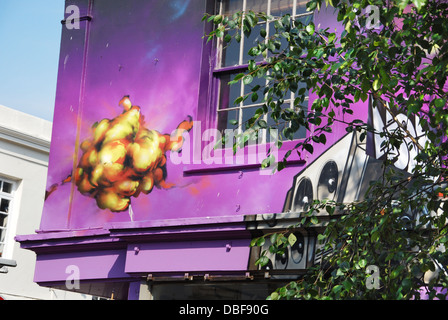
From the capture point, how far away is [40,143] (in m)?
18.8

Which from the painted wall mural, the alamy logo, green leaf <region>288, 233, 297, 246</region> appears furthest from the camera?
the alamy logo

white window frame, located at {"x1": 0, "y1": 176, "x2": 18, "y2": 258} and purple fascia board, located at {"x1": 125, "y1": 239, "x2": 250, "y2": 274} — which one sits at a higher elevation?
white window frame, located at {"x1": 0, "y1": 176, "x2": 18, "y2": 258}

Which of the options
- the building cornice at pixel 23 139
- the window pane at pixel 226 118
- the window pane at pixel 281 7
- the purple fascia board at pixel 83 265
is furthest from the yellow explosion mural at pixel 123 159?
the building cornice at pixel 23 139

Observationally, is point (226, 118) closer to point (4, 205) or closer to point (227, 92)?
point (227, 92)

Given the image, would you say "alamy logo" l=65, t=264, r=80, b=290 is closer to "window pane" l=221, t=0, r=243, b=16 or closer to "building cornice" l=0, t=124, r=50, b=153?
"window pane" l=221, t=0, r=243, b=16

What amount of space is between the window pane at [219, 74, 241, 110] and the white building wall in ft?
29.6

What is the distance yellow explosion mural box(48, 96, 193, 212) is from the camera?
10023 mm

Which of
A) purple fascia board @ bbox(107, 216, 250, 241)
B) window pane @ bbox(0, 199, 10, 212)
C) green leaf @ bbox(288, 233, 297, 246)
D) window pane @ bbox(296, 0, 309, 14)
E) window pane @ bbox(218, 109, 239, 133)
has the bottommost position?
green leaf @ bbox(288, 233, 297, 246)

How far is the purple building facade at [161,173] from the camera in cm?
890

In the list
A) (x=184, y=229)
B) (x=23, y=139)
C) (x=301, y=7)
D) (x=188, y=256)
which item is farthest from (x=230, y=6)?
(x=23, y=139)

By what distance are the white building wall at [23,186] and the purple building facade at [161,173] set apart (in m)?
7.38

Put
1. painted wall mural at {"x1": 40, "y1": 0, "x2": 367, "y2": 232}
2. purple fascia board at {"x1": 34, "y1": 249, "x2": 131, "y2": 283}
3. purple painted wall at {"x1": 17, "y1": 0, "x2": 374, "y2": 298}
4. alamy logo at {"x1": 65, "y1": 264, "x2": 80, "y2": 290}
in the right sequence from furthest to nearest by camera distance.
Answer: alamy logo at {"x1": 65, "y1": 264, "x2": 80, "y2": 290} → purple fascia board at {"x1": 34, "y1": 249, "x2": 131, "y2": 283} → painted wall mural at {"x1": 40, "y1": 0, "x2": 367, "y2": 232} → purple painted wall at {"x1": 17, "y1": 0, "x2": 374, "y2": 298}

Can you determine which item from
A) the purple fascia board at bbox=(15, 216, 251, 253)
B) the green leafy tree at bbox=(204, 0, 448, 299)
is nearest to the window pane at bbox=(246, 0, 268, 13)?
the purple fascia board at bbox=(15, 216, 251, 253)
